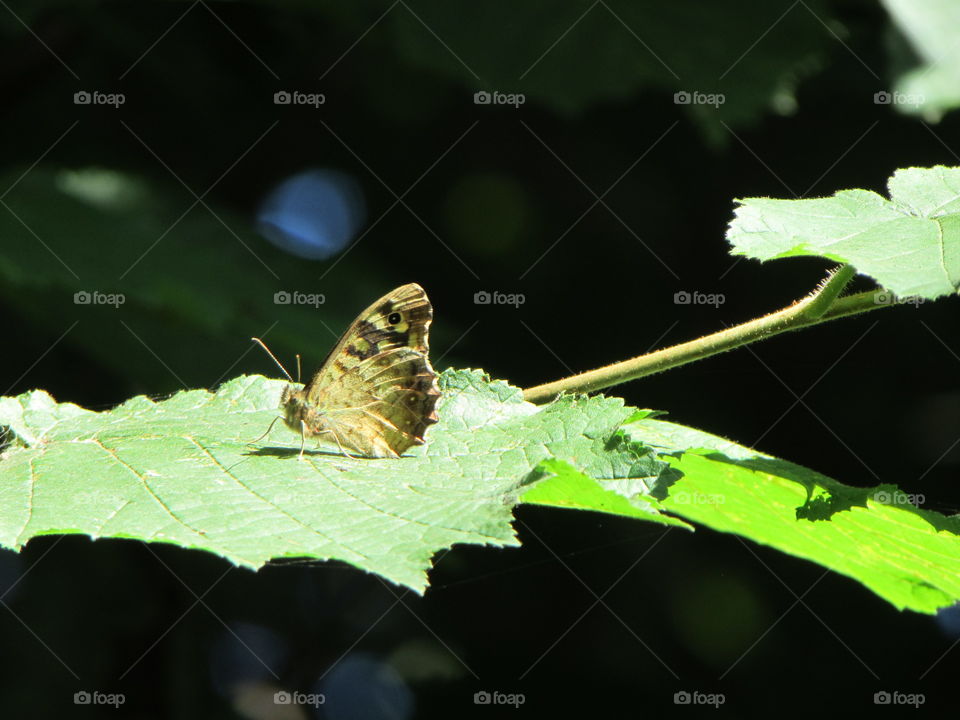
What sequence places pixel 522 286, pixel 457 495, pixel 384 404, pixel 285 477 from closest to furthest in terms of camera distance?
1. pixel 457 495
2. pixel 285 477
3. pixel 384 404
4. pixel 522 286

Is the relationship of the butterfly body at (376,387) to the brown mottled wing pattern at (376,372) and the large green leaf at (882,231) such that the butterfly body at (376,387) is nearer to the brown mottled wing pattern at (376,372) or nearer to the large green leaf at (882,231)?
the brown mottled wing pattern at (376,372)

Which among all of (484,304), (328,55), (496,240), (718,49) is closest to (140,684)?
(484,304)

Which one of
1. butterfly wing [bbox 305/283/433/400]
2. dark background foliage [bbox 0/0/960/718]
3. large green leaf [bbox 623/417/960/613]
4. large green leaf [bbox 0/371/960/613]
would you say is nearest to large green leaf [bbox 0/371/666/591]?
large green leaf [bbox 0/371/960/613]

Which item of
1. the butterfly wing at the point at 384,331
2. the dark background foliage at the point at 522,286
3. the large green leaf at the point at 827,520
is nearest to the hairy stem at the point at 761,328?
the large green leaf at the point at 827,520

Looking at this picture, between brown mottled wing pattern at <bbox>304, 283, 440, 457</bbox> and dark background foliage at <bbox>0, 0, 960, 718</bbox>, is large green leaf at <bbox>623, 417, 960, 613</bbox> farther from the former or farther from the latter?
dark background foliage at <bbox>0, 0, 960, 718</bbox>

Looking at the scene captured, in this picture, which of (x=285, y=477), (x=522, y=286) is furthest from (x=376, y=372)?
(x=522, y=286)

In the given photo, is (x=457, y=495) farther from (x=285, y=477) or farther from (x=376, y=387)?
(x=376, y=387)

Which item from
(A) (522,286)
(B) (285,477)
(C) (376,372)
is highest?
(A) (522,286)
